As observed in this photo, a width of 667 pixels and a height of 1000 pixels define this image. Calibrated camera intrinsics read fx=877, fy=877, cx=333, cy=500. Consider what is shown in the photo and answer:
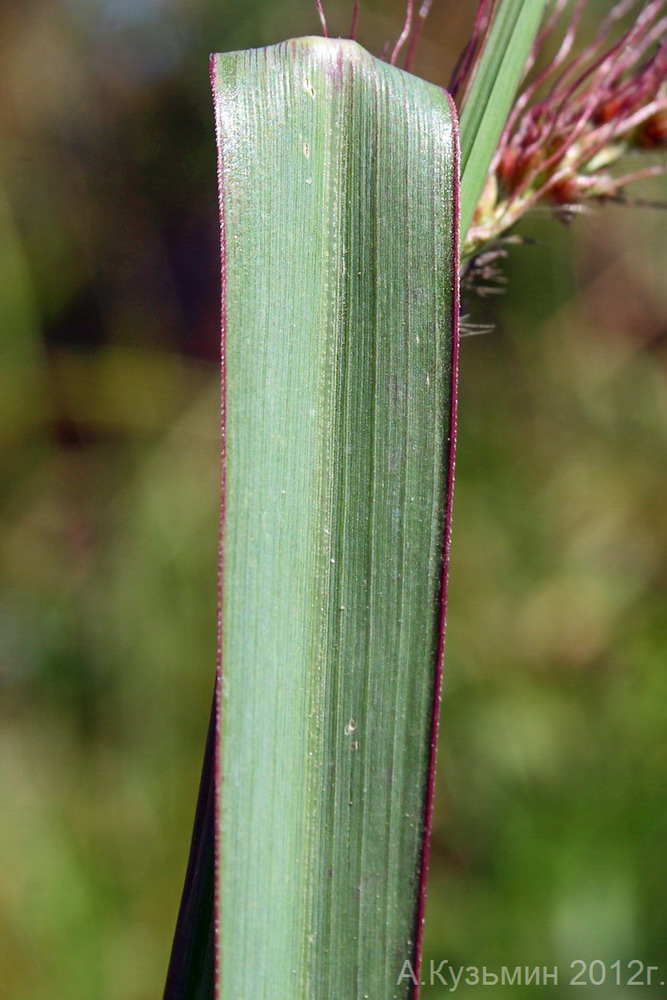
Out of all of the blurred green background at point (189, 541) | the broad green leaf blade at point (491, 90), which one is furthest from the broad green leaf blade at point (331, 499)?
the blurred green background at point (189, 541)

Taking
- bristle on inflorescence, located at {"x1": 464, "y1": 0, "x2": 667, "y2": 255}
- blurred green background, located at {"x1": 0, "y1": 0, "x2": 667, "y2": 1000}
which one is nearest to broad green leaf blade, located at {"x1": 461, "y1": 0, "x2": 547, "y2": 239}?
bristle on inflorescence, located at {"x1": 464, "y1": 0, "x2": 667, "y2": 255}

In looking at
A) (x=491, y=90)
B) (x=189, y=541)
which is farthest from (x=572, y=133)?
(x=189, y=541)

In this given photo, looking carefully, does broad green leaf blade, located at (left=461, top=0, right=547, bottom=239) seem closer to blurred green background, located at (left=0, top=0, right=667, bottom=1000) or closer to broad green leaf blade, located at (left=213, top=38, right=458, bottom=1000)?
broad green leaf blade, located at (left=213, top=38, right=458, bottom=1000)

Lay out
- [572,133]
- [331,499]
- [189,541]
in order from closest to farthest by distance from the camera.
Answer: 1. [331,499]
2. [572,133]
3. [189,541]

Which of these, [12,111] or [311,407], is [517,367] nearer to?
[12,111]

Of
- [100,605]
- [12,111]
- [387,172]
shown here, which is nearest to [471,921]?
[100,605]

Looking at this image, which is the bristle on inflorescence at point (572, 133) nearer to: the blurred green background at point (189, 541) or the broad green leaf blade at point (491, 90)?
the broad green leaf blade at point (491, 90)

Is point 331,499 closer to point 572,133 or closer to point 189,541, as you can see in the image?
point 572,133
